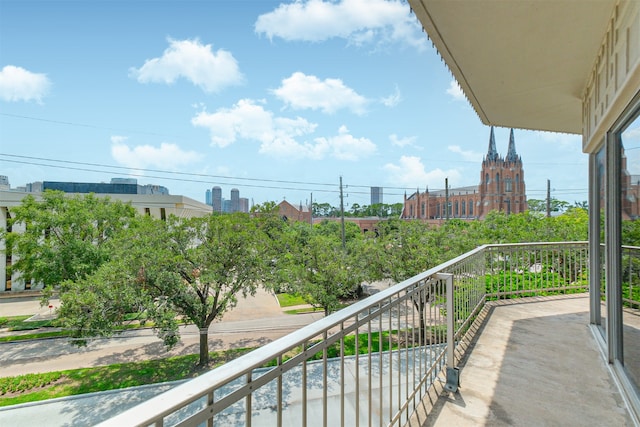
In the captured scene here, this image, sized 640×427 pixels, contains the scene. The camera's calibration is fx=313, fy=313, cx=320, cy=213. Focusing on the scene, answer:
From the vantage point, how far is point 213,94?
19875 millimetres

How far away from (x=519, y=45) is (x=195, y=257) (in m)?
9.09

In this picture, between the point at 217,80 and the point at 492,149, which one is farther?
the point at 492,149

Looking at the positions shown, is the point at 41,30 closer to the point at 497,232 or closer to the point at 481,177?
the point at 497,232

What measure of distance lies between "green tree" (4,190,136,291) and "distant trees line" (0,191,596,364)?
4 cm

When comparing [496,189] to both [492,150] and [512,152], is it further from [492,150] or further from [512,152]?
[492,150]

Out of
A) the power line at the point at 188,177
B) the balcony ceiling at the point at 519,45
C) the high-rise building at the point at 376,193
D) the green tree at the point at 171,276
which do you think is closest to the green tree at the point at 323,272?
the green tree at the point at 171,276

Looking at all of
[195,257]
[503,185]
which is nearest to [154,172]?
[195,257]

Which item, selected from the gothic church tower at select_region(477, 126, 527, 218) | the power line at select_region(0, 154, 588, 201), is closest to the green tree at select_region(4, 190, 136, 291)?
the power line at select_region(0, 154, 588, 201)

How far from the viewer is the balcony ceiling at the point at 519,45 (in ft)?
→ 6.75

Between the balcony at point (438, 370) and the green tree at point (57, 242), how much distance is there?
1436 cm

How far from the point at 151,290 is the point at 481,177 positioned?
179 ft

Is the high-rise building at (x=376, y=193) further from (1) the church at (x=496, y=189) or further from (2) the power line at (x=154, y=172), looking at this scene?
(1) the church at (x=496, y=189)

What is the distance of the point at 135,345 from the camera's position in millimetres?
11992

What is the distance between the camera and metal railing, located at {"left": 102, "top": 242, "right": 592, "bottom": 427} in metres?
0.71
